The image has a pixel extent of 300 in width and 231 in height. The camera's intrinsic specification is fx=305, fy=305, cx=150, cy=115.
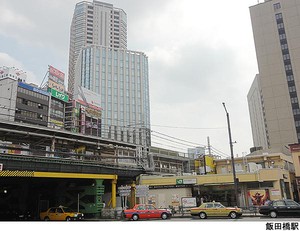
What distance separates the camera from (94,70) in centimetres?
14450

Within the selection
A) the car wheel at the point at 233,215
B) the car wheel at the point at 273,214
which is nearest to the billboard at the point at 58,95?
the car wheel at the point at 233,215

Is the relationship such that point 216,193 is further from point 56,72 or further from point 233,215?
point 56,72

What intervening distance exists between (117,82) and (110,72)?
5.89 m

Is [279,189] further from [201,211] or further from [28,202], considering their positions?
[28,202]

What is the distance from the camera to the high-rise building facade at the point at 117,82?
5645 inches

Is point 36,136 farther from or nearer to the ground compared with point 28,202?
farther from the ground

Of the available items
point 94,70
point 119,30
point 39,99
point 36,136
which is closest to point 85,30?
point 119,30

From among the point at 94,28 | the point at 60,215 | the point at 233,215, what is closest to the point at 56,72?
the point at 60,215

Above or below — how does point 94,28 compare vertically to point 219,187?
above

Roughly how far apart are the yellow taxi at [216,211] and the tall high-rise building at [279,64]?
6573cm

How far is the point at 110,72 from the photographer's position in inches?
5851

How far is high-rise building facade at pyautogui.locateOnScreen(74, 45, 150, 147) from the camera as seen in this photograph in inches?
5645

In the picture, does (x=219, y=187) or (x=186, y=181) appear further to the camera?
(x=219, y=187)
